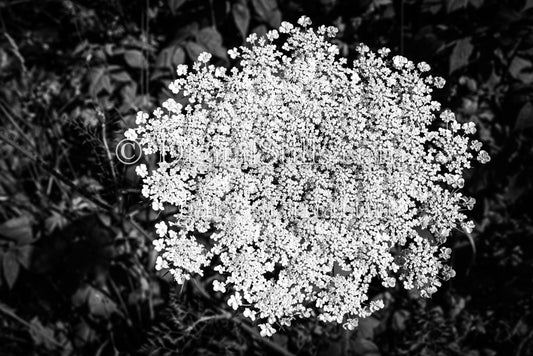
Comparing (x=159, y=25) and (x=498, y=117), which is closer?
(x=498, y=117)

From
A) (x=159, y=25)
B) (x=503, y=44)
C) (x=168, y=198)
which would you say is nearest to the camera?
(x=168, y=198)

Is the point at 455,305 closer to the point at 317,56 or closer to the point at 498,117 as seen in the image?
the point at 498,117

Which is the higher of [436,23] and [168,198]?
[436,23]

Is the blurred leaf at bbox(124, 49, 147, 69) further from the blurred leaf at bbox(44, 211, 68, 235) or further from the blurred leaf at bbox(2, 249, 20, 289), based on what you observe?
the blurred leaf at bbox(2, 249, 20, 289)

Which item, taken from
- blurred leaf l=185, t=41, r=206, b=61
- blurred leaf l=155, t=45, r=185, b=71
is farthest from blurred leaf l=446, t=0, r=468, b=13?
blurred leaf l=155, t=45, r=185, b=71

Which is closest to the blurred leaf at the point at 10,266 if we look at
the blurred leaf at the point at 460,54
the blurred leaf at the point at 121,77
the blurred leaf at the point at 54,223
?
the blurred leaf at the point at 54,223

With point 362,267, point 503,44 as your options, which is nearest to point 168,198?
point 362,267

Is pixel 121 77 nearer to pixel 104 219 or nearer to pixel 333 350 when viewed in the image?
pixel 104 219

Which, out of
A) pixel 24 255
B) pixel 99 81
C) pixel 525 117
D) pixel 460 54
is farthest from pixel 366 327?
pixel 99 81
